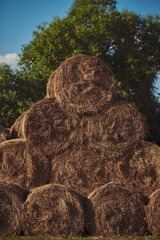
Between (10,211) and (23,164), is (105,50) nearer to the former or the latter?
(23,164)

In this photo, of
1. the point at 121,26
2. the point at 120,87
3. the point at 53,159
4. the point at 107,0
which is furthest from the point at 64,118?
the point at 107,0

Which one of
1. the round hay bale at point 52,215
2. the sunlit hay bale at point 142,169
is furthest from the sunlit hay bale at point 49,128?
the sunlit hay bale at point 142,169

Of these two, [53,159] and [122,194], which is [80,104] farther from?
[122,194]

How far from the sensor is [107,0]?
69.7ft

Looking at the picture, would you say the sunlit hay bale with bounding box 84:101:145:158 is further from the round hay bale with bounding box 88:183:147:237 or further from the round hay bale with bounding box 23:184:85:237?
the round hay bale with bounding box 23:184:85:237

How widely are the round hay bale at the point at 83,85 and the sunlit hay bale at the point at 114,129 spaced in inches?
8.9

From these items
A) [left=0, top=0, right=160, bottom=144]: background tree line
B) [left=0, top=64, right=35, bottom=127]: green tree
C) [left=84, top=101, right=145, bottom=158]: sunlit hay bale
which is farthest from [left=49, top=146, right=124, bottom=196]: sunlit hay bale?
[left=0, top=0, right=160, bottom=144]: background tree line

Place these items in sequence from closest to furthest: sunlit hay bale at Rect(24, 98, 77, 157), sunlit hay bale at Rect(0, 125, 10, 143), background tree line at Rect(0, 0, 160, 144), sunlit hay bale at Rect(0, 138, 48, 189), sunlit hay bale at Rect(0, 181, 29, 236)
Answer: sunlit hay bale at Rect(0, 181, 29, 236) → sunlit hay bale at Rect(0, 138, 48, 189) → sunlit hay bale at Rect(24, 98, 77, 157) → sunlit hay bale at Rect(0, 125, 10, 143) → background tree line at Rect(0, 0, 160, 144)

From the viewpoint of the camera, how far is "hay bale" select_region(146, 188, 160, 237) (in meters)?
5.54

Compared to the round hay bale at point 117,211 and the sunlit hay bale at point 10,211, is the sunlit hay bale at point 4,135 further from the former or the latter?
the round hay bale at point 117,211

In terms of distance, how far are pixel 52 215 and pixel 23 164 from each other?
48.2 inches

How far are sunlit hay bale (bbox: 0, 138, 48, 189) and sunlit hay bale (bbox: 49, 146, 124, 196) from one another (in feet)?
0.77

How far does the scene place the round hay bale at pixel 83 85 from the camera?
6.36m

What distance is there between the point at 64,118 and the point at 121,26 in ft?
49.3
